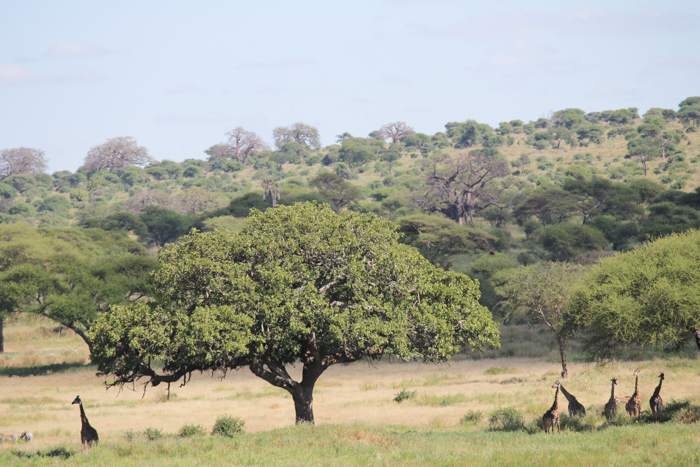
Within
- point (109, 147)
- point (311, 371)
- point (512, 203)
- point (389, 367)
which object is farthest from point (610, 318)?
point (109, 147)

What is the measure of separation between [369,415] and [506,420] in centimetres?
776

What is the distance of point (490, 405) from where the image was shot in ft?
96.9

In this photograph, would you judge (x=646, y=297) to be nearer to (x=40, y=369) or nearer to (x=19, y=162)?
(x=40, y=369)

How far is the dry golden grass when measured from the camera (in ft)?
92.5

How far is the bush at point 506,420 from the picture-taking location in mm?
22297

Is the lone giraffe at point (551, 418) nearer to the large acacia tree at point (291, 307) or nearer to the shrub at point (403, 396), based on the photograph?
the large acacia tree at point (291, 307)

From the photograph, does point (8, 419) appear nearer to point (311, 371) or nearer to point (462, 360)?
point (311, 371)

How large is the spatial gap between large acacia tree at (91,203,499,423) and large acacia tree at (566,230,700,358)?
508 cm

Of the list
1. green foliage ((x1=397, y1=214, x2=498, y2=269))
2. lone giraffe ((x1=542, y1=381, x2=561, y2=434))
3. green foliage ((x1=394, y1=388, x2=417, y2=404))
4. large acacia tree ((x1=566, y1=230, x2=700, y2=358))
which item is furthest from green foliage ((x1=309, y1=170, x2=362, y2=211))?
lone giraffe ((x1=542, y1=381, x2=561, y2=434))

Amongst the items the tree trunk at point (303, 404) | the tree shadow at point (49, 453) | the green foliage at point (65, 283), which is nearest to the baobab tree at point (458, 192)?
the green foliage at point (65, 283)

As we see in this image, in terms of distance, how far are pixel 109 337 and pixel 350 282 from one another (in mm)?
7294

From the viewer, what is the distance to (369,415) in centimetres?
2956

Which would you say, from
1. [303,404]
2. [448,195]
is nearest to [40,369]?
[303,404]

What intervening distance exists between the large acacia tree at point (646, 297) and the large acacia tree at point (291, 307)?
5.08 metres
